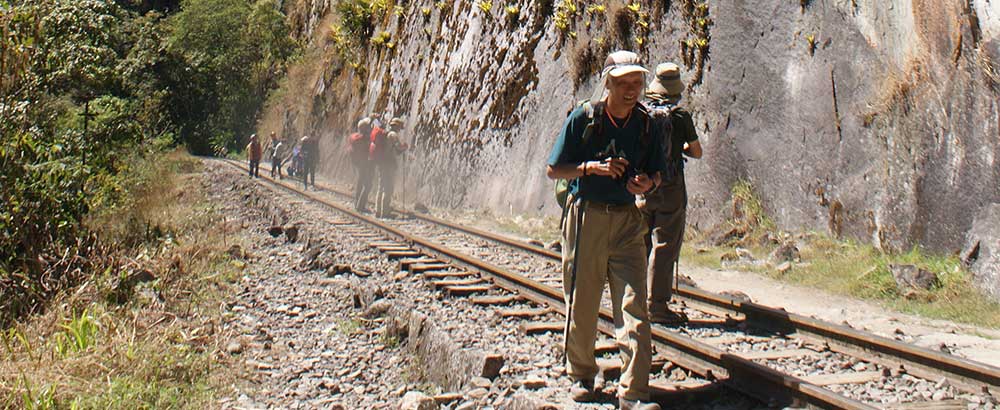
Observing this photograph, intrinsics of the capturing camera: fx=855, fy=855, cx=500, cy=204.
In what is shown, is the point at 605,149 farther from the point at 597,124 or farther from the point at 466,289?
the point at 466,289

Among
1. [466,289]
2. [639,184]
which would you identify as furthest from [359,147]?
[639,184]

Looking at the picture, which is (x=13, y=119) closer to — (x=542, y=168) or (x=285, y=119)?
(x=542, y=168)

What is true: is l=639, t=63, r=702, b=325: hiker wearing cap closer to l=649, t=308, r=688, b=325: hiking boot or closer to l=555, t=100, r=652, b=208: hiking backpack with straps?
l=649, t=308, r=688, b=325: hiking boot

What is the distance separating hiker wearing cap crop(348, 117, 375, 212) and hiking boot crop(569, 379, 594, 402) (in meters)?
12.8

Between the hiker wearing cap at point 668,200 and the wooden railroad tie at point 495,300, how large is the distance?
166cm

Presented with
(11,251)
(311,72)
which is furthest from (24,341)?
(311,72)

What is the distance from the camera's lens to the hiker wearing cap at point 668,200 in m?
6.16

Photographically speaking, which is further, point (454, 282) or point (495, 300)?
point (454, 282)

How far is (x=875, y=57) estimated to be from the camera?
10.4 m

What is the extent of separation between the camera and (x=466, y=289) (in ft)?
27.5

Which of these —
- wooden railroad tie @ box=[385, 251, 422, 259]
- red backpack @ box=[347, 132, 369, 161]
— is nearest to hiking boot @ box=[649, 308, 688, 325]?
wooden railroad tie @ box=[385, 251, 422, 259]

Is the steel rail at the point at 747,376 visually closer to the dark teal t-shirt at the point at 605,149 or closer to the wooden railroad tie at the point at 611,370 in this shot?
the wooden railroad tie at the point at 611,370

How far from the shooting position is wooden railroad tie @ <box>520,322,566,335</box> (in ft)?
21.4

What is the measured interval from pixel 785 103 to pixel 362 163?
356 inches
